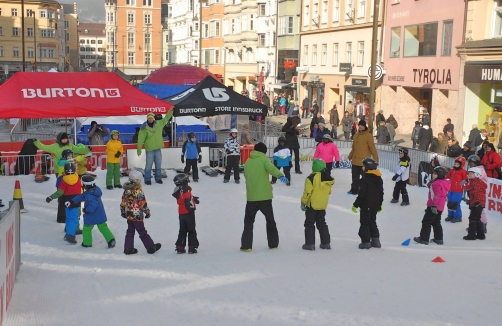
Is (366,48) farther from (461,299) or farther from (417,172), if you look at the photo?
(461,299)

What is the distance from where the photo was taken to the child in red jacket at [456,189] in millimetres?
13281

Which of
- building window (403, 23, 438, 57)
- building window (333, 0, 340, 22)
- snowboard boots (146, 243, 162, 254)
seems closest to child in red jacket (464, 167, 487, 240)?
snowboard boots (146, 243, 162, 254)

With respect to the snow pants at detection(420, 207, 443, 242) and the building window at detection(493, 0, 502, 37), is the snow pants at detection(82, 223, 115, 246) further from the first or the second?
the building window at detection(493, 0, 502, 37)

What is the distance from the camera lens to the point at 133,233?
1021 cm

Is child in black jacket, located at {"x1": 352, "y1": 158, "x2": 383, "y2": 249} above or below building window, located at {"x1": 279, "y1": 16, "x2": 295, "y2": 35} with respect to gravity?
below

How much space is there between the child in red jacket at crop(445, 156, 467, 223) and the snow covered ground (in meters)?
0.29

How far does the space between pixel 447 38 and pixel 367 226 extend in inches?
835

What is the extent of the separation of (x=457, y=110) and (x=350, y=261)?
1990cm

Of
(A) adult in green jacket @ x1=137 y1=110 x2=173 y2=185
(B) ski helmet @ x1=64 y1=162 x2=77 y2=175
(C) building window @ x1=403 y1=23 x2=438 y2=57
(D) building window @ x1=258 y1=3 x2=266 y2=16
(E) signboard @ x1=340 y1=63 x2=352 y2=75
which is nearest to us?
(B) ski helmet @ x1=64 y1=162 x2=77 y2=175

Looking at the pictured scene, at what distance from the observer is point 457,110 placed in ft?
90.8

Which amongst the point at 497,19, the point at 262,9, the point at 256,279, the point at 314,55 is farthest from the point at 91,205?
the point at 262,9

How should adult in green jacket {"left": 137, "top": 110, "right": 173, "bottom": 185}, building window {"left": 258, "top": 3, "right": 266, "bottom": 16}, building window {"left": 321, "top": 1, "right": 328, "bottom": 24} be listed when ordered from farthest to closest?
building window {"left": 258, "top": 3, "right": 266, "bottom": 16}, building window {"left": 321, "top": 1, "right": 328, "bottom": 24}, adult in green jacket {"left": 137, "top": 110, "right": 173, "bottom": 185}

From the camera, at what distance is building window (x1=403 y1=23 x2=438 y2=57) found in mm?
30717

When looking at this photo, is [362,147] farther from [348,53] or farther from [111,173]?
[348,53]
